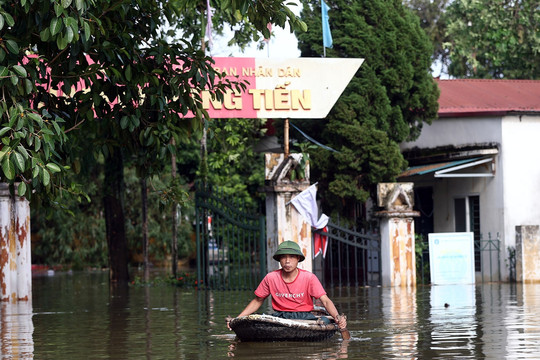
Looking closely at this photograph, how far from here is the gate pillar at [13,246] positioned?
21.8 meters

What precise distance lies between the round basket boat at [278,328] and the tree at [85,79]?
231 centimetres

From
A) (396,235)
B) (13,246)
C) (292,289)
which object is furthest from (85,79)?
(396,235)

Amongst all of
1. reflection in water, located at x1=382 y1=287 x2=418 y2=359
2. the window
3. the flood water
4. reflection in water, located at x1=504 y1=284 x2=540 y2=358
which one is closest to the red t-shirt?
the flood water

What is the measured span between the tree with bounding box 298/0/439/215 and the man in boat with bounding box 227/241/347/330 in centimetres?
1438

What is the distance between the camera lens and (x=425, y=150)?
29828 mm

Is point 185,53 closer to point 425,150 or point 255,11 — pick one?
point 255,11

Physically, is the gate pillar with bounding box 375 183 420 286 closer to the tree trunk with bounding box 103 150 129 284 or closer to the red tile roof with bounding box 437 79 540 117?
the red tile roof with bounding box 437 79 540 117

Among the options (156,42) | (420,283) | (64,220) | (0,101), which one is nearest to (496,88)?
(420,283)

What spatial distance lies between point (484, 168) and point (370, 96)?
3811 millimetres

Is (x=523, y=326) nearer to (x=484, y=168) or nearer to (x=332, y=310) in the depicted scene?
(x=332, y=310)

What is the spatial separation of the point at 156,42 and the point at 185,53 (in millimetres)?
599

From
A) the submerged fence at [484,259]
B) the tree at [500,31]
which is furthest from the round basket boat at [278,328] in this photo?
the tree at [500,31]

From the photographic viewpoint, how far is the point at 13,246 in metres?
21.9

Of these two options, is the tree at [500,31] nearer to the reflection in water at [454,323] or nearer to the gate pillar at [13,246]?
the reflection in water at [454,323]
